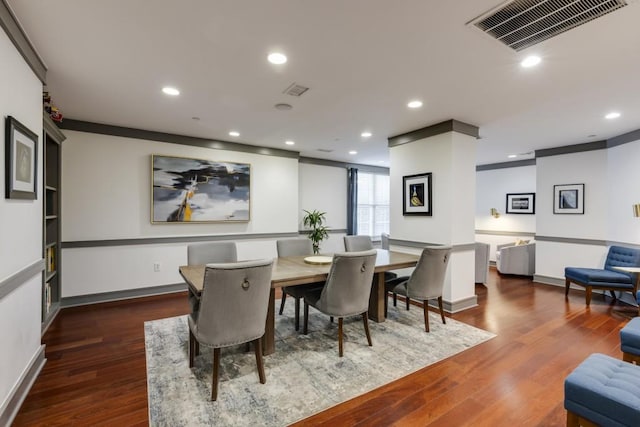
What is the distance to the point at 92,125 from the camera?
4.11 metres

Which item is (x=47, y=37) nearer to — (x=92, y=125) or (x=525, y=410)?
(x=92, y=125)

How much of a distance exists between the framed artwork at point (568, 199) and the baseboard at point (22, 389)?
722cm

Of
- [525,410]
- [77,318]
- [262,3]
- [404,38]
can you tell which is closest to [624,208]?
[525,410]

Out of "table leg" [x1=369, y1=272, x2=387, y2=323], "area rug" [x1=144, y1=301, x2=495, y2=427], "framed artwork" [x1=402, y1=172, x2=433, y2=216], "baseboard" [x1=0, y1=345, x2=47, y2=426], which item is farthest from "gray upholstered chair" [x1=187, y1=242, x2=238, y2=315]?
"framed artwork" [x1=402, y1=172, x2=433, y2=216]

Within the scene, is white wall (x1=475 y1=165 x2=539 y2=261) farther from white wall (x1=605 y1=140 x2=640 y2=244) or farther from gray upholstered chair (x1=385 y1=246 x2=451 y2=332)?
gray upholstered chair (x1=385 y1=246 x2=451 y2=332)

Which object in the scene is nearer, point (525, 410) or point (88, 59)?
point (525, 410)

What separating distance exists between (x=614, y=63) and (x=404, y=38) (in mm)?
1760

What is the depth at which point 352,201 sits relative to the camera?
7.14 meters

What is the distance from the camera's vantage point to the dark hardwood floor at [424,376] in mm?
1954

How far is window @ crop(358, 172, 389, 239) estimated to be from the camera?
7.62 metres

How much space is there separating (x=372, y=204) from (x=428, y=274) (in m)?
4.67

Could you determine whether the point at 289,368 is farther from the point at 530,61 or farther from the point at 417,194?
the point at 530,61

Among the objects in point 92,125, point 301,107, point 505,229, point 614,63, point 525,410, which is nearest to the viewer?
point 525,410

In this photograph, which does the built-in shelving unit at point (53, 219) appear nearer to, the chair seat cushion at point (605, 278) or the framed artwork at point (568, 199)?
the chair seat cushion at point (605, 278)
